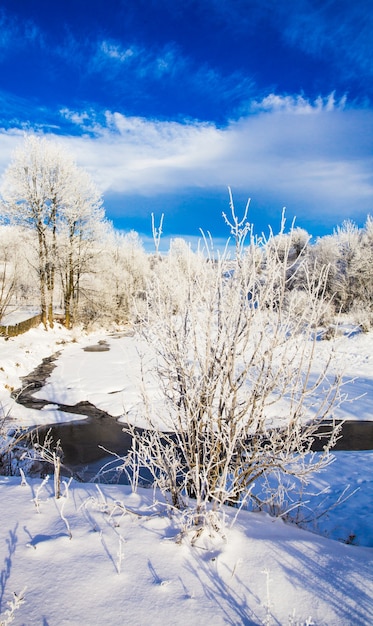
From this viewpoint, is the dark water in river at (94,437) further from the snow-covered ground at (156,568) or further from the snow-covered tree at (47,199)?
the snow-covered tree at (47,199)

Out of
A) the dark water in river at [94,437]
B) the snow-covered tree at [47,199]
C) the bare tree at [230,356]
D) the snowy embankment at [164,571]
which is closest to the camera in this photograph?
the snowy embankment at [164,571]

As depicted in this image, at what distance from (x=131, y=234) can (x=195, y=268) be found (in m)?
33.2

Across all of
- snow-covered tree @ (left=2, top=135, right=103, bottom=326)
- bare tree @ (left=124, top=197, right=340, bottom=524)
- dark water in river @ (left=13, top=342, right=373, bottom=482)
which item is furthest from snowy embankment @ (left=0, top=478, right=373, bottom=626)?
snow-covered tree @ (left=2, top=135, right=103, bottom=326)

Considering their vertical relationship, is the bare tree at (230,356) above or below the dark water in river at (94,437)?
above

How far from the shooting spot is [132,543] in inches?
102

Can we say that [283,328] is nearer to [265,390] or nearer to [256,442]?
[265,390]

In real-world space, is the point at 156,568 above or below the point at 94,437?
above

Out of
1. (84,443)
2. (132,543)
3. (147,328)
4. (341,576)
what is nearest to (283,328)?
(147,328)

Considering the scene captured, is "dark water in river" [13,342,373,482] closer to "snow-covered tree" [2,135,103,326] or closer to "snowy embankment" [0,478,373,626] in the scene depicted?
"snowy embankment" [0,478,373,626]

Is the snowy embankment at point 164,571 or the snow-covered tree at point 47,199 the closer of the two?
the snowy embankment at point 164,571

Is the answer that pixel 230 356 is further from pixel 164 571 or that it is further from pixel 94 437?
pixel 94 437

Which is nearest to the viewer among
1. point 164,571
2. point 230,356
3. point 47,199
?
point 164,571

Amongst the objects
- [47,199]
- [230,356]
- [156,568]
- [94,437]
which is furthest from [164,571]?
[47,199]

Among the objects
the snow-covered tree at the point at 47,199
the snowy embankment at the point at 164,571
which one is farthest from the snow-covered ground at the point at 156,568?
the snow-covered tree at the point at 47,199
